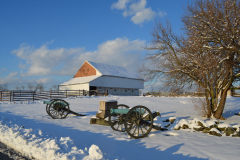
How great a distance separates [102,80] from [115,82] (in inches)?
138

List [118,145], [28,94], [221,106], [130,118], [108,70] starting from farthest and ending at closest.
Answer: [108,70]
[28,94]
[221,106]
[130,118]
[118,145]

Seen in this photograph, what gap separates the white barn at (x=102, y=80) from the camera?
116ft

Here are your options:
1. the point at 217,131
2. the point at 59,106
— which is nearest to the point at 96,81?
the point at 59,106

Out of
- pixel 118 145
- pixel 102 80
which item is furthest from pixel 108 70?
pixel 118 145

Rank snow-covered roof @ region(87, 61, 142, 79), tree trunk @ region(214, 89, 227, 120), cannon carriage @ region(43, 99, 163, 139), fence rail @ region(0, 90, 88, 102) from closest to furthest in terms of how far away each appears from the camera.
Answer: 1. cannon carriage @ region(43, 99, 163, 139)
2. tree trunk @ region(214, 89, 227, 120)
3. fence rail @ region(0, 90, 88, 102)
4. snow-covered roof @ region(87, 61, 142, 79)

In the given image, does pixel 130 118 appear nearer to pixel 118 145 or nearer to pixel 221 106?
pixel 118 145

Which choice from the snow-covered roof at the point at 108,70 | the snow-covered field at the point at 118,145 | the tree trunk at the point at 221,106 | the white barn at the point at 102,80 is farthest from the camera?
the snow-covered roof at the point at 108,70

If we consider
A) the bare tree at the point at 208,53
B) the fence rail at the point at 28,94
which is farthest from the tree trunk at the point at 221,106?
the fence rail at the point at 28,94

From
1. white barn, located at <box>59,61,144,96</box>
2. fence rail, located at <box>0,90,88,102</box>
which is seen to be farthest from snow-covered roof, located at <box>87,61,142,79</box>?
fence rail, located at <box>0,90,88,102</box>

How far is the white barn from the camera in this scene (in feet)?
116

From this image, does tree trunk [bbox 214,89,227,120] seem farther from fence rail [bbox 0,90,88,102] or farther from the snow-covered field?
fence rail [bbox 0,90,88,102]

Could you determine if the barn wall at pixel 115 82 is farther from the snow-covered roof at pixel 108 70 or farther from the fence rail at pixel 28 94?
the fence rail at pixel 28 94

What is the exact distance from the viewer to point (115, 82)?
38.6 m

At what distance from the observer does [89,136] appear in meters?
6.62
